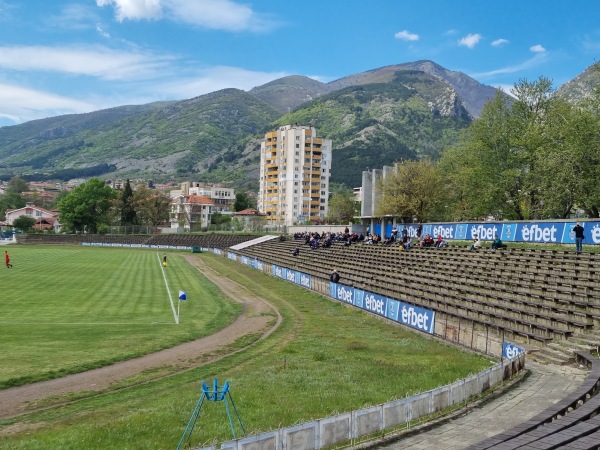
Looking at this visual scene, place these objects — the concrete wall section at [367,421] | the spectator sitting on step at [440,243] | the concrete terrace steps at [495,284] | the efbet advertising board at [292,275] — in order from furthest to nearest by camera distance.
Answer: the efbet advertising board at [292,275] < the spectator sitting on step at [440,243] < the concrete terrace steps at [495,284] < the concrete wall section at [367,421]

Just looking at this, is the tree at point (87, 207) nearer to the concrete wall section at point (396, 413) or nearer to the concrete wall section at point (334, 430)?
the concrete wall section at point (396, 413)

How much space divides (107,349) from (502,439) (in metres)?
16.6

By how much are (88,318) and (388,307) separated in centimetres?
1615

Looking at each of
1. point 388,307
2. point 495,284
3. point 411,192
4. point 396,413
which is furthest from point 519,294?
point 411,192

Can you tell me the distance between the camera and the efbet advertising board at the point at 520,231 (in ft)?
96.2

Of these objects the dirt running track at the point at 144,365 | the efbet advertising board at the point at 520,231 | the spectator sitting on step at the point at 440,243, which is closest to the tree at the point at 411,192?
the efbet advertising board at the point at 520,231

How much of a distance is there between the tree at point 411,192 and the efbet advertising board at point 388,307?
3289 cm

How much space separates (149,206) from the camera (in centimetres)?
14738

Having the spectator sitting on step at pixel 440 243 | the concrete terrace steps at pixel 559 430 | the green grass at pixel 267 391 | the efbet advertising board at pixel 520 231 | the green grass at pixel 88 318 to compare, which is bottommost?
the green grass at pixel 88 318

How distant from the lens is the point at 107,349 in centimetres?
2044

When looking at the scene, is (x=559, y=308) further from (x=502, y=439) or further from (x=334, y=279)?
(x=334, y=279)

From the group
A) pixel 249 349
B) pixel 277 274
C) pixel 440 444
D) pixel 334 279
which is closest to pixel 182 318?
pixel 249 349

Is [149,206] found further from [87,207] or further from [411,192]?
[411,192]

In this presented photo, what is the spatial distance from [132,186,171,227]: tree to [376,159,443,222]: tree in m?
93.8
